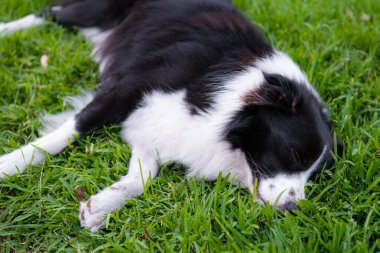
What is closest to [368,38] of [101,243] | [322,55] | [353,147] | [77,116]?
[322,55]

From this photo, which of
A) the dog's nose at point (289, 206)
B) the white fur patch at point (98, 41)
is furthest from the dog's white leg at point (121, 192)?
the white fur patch at point (98, 41)

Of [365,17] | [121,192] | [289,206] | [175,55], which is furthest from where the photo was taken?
[365,17]

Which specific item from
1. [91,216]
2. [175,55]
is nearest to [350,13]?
[175,55]

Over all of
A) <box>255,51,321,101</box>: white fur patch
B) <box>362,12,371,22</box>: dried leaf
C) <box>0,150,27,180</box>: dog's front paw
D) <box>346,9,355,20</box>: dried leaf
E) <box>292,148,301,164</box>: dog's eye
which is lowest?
<box>0,150,27,180</box>: dog's front paw

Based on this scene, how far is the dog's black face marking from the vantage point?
2.61 metres

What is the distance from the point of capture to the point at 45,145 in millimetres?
2949

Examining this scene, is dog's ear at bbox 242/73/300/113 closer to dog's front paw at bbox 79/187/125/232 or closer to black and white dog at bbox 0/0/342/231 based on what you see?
black and white dog at bbox 0/0/342/231

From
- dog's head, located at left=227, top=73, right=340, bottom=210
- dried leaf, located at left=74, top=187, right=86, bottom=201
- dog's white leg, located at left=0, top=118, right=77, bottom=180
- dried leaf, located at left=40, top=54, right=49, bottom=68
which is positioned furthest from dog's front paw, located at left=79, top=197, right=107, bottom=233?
dried leaf, located at left=40, top=54, right=49, bottom=68

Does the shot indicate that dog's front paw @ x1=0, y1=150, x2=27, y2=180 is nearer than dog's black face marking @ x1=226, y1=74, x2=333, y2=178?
No

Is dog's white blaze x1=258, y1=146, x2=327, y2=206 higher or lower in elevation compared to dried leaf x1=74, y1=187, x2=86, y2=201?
higher

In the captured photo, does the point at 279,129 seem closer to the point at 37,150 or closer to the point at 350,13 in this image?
the point at 37,150

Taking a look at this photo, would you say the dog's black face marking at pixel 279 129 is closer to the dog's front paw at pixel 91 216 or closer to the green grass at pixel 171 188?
the green grass at pixel 171 188

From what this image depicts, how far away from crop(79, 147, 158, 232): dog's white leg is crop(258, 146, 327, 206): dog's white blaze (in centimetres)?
73

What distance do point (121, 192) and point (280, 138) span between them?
3.34 feet
